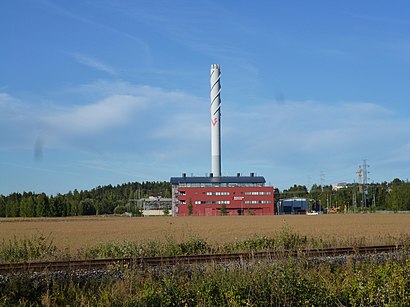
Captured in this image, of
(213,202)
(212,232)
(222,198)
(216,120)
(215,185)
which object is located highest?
(216,120)

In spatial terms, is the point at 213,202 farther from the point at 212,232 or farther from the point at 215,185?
the point at 212,232

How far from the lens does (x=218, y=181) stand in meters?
146

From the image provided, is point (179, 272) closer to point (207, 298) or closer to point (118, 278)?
point (118, 278)

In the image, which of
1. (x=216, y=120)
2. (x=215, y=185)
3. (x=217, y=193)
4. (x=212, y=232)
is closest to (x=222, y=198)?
(x=217, y=193)

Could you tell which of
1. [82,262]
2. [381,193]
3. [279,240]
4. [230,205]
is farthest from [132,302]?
[381,193]

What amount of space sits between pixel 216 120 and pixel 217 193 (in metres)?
20.2

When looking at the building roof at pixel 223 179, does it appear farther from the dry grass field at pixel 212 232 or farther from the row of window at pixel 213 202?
the dry grass field at pixel 212 232

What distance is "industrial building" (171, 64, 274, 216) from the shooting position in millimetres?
142875

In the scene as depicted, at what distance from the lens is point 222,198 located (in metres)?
144

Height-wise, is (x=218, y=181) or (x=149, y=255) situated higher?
(x=218, y=181)

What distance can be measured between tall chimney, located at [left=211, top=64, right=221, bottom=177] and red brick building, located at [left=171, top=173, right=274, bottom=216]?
15.0ft

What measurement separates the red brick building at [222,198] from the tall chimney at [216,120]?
15.0 ft

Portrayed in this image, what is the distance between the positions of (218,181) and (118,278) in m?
132

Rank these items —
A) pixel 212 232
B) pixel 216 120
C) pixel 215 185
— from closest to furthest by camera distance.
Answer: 1. pixel 212 232
2. pixel 216 120
3. pixel 215 185
